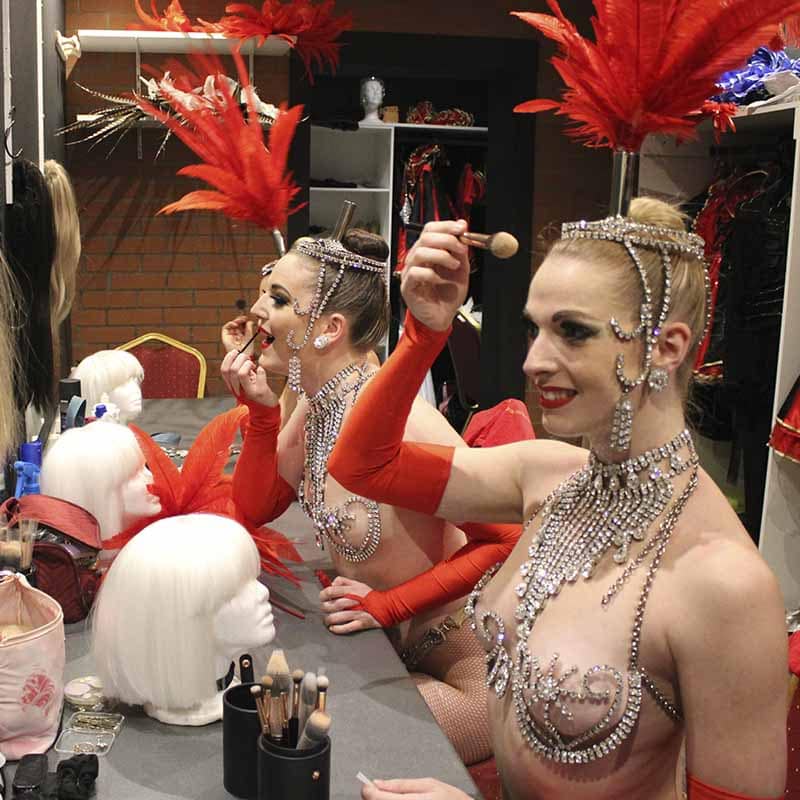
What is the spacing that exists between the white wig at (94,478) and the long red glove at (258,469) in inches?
10.7

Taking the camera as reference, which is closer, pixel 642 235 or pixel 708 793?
pixel 708 793

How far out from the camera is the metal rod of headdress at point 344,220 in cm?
201

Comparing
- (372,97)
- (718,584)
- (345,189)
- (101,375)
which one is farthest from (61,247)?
(372,97)

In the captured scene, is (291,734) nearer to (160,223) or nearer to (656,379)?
(656,379)

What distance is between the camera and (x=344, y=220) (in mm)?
2031

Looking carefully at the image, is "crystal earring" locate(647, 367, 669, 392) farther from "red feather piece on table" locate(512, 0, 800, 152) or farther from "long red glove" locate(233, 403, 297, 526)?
"long red glove" locate(233, 403, 297, 526)

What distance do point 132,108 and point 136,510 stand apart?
12.5 feet

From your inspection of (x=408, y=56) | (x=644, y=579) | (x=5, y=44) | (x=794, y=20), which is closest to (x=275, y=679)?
(x=644, y=579)

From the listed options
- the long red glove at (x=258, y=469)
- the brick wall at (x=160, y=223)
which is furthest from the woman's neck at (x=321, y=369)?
the brick wall at (x=160, y=223)

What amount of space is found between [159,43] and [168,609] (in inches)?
175

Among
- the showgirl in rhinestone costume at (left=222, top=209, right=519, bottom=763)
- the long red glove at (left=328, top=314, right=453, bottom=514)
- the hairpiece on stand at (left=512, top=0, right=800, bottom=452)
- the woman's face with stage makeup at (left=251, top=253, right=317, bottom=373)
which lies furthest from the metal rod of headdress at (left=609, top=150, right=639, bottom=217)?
the woman's face with stage makeup at (left=251, top=253, right=317, bottom=373)

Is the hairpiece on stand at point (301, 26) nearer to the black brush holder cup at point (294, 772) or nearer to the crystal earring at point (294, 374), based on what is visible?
the crystal earring at point (294, 374)

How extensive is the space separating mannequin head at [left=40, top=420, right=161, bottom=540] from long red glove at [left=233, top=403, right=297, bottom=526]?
0.25 meters

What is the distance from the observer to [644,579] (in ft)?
4.11
